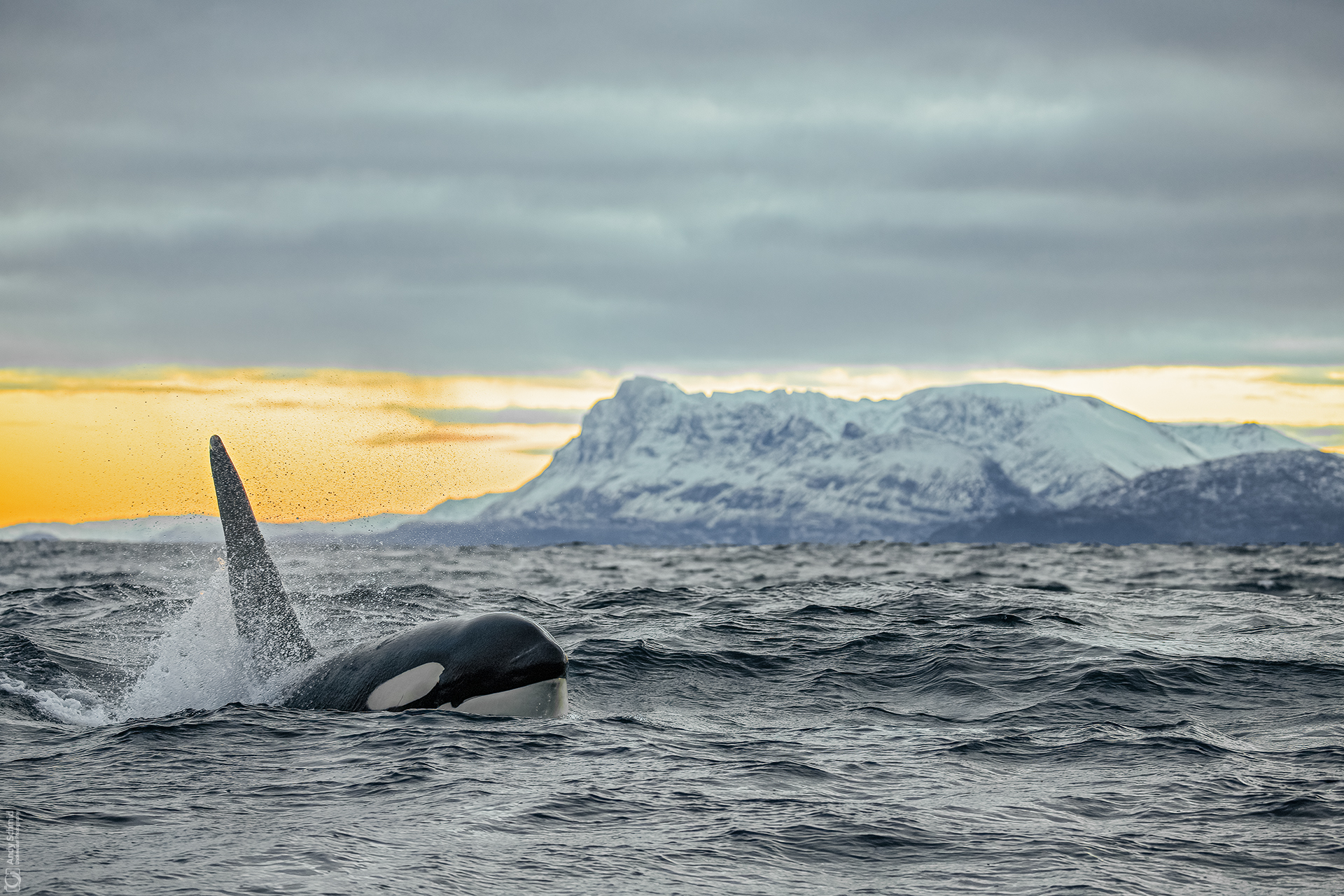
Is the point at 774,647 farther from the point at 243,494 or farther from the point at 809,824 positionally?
the point at 809,824

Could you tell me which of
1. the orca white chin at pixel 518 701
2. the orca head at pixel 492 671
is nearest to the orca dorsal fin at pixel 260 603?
the orca head at pixel 492 671

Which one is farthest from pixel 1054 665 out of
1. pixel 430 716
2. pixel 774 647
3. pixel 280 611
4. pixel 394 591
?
pixel 394 591

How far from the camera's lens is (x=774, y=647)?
18.9 metres

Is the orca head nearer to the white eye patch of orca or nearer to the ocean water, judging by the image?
the white eye patch of orca

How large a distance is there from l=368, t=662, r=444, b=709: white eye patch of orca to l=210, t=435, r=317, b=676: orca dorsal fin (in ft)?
7.15

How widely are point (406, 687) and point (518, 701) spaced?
4.34ft

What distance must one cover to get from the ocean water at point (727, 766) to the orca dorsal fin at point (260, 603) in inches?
16.4

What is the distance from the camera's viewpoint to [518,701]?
1143 cm

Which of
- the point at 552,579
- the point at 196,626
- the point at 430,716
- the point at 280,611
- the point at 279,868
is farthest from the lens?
the point at 552,579

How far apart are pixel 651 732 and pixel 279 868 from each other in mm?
5552

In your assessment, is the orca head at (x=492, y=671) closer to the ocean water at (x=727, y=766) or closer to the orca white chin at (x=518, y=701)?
the orca white chin at (x=518, y=701)

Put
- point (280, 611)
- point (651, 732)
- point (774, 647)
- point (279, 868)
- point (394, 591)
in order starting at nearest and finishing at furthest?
point (279, 868), point (651, 732), point (280, 611), point (774, 647), point (394, 591)

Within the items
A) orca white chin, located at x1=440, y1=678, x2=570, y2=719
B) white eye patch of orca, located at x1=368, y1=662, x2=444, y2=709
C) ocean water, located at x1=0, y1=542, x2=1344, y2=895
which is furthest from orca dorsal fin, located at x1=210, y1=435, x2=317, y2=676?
orca white chin, located at x1=440, y1=678, x2=570, y2=719

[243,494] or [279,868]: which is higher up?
[243,494]
